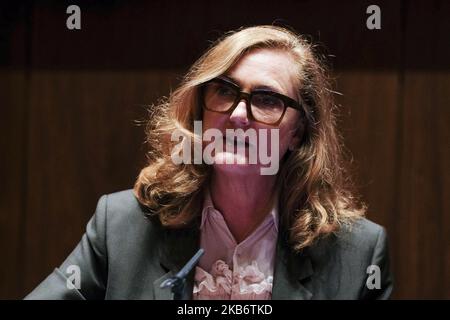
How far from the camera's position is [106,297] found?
1.00 metres

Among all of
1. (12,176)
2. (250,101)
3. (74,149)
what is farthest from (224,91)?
(12,176)

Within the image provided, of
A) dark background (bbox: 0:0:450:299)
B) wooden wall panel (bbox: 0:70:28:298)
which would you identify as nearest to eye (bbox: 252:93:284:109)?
dark background (bbox: 0:0:450:299)

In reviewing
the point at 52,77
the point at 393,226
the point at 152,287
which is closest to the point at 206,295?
the point at 152,287

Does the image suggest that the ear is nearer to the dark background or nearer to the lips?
the lips

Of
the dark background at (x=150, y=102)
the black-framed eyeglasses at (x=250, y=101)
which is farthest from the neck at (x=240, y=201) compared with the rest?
the dark background at (x=150, y=102)

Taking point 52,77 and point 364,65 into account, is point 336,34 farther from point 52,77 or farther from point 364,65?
point 52,77

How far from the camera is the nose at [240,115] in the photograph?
97 cm

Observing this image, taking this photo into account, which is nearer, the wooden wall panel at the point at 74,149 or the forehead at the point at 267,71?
the forehead at the point at 267,71

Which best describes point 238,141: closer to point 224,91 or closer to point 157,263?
point 224,91

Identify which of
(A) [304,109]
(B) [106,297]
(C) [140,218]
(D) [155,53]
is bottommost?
(B) [106,297]

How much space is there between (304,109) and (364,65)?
0.36m

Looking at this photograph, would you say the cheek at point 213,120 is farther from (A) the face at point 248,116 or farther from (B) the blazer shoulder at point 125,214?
(B) the blazer shoulder at point 125,214

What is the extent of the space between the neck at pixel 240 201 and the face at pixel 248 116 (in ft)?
0.11

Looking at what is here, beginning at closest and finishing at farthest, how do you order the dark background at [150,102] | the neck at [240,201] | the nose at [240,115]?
the nose at [240,115] < the neck at [240,201] < the dark background at [150,102]
